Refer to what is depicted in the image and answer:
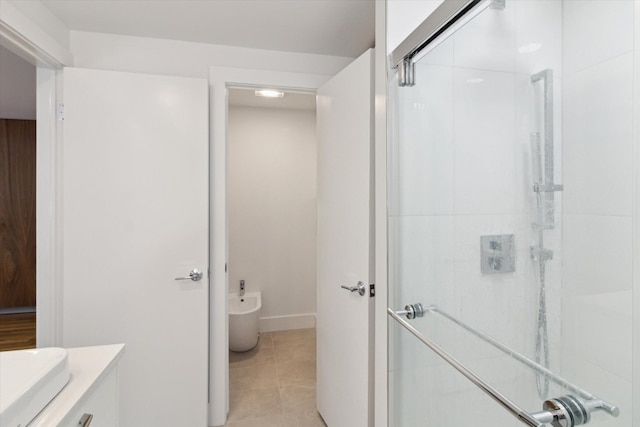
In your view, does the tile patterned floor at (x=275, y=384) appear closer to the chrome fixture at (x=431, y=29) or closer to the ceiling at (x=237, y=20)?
the chrome fixture at (x=431, y=29)

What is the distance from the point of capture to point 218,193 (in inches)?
76.5

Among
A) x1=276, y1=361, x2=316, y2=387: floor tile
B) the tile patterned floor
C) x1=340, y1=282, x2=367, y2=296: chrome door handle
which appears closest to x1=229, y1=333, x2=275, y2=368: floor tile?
the tile patterned floor

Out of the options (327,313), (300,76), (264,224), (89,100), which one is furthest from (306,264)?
(89,100)

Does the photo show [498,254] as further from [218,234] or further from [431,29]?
[218,234]

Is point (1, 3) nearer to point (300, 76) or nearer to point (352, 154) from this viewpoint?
point (300, 76)

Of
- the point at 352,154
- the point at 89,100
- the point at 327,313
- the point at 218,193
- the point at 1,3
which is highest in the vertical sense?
the point at 1,3

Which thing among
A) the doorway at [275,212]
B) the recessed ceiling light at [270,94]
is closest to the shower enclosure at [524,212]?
the recessed ceiling light at [270,94]

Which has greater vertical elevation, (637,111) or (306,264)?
(637,111)

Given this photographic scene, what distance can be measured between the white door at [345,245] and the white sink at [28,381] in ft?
3.59

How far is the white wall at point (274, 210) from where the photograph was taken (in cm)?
322

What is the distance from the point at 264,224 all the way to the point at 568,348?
2.80m

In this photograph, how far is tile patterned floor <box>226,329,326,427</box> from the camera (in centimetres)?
196

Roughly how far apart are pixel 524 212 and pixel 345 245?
923 millimetres

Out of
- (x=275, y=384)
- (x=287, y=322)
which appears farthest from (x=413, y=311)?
(x=287, y=322)
